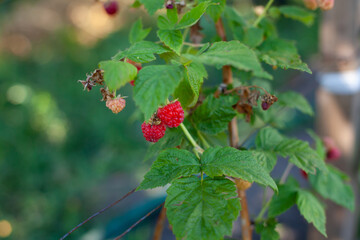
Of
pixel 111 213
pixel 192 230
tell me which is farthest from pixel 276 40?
pixel 111 213

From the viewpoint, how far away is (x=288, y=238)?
2.38m

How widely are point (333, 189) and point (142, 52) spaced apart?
2.32 feet

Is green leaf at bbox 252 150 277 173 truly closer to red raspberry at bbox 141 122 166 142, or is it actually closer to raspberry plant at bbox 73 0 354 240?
raspberry plant at bbox 73 0 354 240

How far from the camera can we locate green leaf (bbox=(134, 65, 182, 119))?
0.50 metres

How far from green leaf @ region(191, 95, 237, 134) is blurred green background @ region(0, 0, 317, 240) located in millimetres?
991

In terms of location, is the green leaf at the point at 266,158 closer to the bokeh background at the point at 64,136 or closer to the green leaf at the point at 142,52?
the green leaf at the point at 142,52

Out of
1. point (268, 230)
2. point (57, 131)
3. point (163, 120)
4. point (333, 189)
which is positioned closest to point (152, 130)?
point (163, 120)

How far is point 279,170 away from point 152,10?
9.16 feet

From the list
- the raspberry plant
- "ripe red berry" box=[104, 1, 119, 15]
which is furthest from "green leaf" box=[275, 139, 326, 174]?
"ripe red berry" box=[104, 1, 119, 15]

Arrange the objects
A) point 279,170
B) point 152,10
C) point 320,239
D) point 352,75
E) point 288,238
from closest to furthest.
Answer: point 152,10 → point 352,75 → point 320,239 → point 288,238 → point 279,170

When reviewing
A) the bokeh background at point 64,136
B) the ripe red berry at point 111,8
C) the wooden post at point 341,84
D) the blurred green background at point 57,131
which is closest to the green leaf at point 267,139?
the ripe red berry at point 111,8

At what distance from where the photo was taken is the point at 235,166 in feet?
1.90

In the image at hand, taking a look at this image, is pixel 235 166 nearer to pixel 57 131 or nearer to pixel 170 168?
pixel 170 168

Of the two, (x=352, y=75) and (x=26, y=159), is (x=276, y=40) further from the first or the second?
(x=26, y=159)
